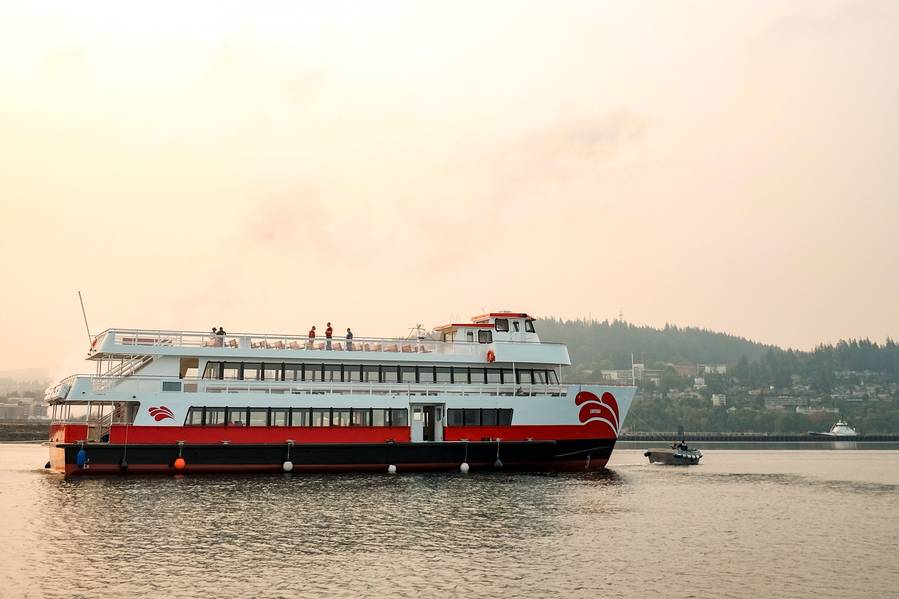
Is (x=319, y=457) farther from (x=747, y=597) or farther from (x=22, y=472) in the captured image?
(x=747, y=597)

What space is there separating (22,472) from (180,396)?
41.9 ft

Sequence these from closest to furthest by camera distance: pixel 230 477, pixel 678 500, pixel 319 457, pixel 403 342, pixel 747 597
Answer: pixel 747 597 < pixel 678 500 < pixel 230 477 < pixel 319 457 < pixel 403 342

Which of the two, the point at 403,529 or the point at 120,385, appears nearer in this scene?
the point at 403,529

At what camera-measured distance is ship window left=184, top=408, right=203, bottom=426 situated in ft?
118

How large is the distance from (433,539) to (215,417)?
18.1 meters

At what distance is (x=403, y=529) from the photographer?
74.3 ft

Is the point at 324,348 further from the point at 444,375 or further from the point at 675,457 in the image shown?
the point at 675,457

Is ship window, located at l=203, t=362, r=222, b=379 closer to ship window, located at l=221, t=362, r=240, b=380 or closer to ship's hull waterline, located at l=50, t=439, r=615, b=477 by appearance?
ship window, located at l=221, t=362, r=240, b=380

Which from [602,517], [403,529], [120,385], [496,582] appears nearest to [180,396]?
[120,385]

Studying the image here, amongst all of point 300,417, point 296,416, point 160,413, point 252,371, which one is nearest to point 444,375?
point 300,417

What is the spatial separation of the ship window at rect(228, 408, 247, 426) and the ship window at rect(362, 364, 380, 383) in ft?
19.0

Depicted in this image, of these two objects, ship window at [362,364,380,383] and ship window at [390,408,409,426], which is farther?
ship window at [362,364,380,383]

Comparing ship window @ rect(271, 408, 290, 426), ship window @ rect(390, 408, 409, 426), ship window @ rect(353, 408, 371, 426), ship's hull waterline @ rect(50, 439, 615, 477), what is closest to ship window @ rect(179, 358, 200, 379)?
ship's hull waterline @ rect(50, 439, 615, 477)

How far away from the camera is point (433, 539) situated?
2127 centimetres
